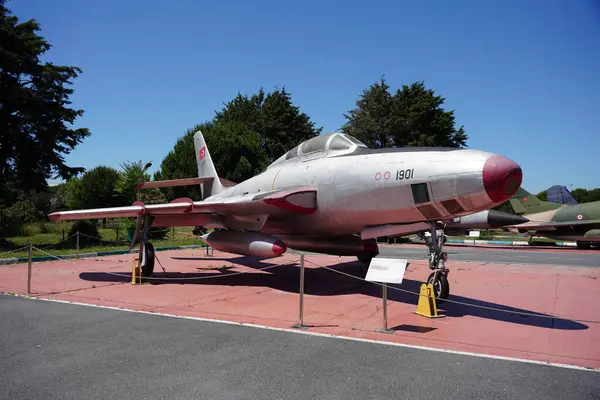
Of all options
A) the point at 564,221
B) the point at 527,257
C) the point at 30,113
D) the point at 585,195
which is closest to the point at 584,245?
the point at 564,221

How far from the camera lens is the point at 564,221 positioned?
2252 cm

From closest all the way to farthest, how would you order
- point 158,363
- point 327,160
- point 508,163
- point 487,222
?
1. point 158,363
2. point 508,163
3. point 327,160
4. point 487,222

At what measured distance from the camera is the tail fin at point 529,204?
24.2 meters

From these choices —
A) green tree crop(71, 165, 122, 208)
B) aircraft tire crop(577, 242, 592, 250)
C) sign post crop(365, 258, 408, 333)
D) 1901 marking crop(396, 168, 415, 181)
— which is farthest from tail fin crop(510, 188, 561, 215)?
green tree crop(71, 165, 122, 208)

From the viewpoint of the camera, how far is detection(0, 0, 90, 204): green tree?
18.6 meters

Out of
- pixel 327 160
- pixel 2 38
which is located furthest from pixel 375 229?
pixel 2 38

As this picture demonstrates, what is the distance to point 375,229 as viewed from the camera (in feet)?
25.4

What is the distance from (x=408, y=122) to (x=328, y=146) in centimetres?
3300

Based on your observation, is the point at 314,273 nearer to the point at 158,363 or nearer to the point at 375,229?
the point at 375,229

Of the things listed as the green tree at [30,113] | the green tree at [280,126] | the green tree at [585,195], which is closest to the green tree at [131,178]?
the green tree at [30,113]

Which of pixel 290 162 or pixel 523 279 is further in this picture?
pixel 523 279

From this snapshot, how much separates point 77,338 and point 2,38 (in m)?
19.3

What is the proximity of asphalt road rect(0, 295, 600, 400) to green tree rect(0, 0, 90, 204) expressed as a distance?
1723cm

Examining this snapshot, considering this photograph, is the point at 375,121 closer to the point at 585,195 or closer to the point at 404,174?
the point at 404,174
